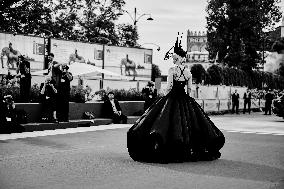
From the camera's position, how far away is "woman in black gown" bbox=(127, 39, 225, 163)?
27.3ft

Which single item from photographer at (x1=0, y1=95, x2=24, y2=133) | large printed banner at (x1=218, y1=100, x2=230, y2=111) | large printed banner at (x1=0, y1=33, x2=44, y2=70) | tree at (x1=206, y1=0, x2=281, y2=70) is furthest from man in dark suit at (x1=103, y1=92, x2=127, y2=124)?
tree at (x1=206, y1=0, x2=281, y2=70)

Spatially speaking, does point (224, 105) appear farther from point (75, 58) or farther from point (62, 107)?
point (62, 107)

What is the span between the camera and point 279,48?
90062mm

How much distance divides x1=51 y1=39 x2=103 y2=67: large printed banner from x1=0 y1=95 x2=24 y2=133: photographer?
14.1 meters

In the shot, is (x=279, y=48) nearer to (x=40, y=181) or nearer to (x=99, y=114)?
(x=99, y=114)

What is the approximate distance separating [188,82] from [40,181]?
150 inches

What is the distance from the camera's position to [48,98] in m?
16.1

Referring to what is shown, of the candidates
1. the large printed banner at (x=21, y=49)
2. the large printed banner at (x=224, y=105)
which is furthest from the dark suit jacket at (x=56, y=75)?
the large printed banner at (x=224, y=105)

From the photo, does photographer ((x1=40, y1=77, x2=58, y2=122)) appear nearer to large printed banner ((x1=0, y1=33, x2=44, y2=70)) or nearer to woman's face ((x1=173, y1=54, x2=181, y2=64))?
woman's face ((x1=173, y1=54, x2=181, y2=64))

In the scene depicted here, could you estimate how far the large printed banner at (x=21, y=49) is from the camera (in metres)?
→ 25.8

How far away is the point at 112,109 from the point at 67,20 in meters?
28.5

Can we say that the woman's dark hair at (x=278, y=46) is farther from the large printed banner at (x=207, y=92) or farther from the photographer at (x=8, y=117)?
the photographer at (x=8, y=117)

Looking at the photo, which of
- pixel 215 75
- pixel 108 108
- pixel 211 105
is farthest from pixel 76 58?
pixel 215 75

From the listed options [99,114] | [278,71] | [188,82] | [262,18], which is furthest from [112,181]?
[278,71]
